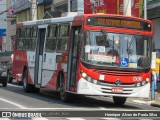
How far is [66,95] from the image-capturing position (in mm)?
17453

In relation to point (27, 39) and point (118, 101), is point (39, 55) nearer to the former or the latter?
point (27, 39)

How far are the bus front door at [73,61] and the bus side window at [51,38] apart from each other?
1809 mm

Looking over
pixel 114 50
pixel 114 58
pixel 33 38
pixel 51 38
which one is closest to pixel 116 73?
pixel 114 58

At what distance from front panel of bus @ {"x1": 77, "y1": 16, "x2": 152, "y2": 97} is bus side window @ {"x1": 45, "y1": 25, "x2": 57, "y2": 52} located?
2.94m

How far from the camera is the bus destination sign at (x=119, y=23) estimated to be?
1633 cm

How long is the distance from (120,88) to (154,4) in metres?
10.6

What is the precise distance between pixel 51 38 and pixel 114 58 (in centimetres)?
382

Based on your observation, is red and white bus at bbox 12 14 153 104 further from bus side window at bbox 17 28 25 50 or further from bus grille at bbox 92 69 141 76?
bus side window at bbox 17 28 25 50

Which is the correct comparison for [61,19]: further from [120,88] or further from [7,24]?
[7,24]

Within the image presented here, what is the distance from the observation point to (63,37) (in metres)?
18.0

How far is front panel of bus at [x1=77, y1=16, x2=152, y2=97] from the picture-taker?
633 inches

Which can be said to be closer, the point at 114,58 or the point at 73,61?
the point at 114,58

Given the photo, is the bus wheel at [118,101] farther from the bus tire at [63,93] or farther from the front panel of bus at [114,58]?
the bus tire at [63,93]

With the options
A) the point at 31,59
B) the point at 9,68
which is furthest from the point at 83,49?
the point at 9,68
